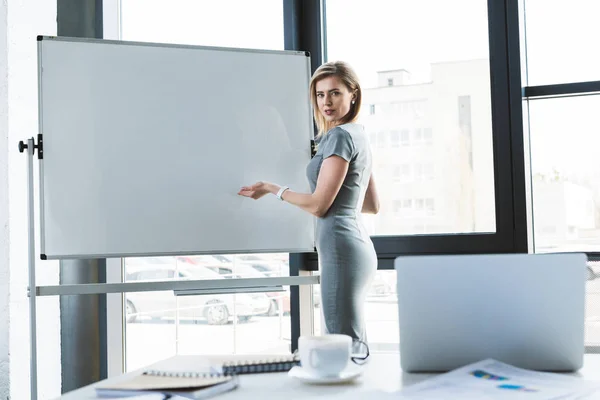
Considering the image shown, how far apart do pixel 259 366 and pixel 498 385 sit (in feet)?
1.27

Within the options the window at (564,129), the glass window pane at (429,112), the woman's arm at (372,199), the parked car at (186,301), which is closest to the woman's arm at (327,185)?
the woman's arm at (372,199)

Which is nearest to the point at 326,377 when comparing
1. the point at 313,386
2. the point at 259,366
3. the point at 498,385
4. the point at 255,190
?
the point at 313,386

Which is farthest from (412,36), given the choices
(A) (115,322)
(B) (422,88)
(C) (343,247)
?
(A) (115,322)

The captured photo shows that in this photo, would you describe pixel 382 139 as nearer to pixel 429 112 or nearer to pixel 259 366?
pixel 429 112

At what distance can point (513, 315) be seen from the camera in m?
1.00

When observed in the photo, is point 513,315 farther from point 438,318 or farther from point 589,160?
point 589,160

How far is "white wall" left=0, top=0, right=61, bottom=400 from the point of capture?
2.44 metres

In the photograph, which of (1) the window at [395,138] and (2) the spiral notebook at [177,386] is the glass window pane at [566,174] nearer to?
(1) the window at [395,138]

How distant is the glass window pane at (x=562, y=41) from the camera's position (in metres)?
2.54

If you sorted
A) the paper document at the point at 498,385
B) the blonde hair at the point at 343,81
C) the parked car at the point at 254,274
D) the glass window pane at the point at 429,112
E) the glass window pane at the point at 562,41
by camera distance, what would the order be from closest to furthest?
the paper document at the point at 498,385
the blonde hair at the point at 343,81
the glass window pane at the point at 562,41
the glass window pane at the point at 429,112
the parked car at the point at 254,274

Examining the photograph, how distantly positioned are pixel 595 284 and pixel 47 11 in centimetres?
242

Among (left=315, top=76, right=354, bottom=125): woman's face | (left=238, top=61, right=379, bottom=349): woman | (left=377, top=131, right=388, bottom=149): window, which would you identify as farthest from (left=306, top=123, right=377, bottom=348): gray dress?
(left=377, top=131, right=388, bottom=149): window

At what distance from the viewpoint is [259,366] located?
1.11 meters

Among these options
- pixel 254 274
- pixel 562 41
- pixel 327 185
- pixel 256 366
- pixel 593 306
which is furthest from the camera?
pixel 254 274
